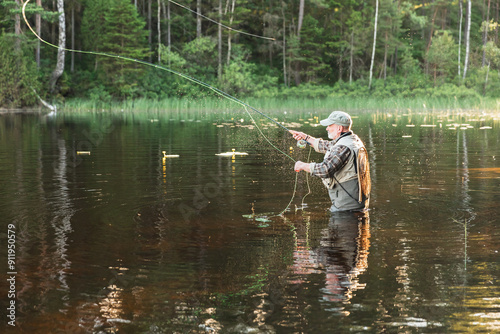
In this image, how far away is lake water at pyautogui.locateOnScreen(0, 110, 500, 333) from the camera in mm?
4828

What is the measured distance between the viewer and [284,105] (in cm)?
3984

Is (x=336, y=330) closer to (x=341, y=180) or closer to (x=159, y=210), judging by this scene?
(x=341, y=180)

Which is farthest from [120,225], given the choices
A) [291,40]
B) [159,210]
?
[291,40]

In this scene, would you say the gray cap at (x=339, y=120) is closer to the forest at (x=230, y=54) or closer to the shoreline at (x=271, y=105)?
the shoreline at (x=271, y=105)

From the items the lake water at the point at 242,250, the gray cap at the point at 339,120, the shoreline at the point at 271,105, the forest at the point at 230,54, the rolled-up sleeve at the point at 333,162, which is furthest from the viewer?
the forest at the point at 230,54

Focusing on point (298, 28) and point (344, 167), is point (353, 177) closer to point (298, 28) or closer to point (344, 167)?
point (344, 167)

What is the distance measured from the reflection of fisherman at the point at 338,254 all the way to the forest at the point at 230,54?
3000cm

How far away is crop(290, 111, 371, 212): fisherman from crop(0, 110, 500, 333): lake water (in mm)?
209

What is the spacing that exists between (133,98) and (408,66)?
2067 cm

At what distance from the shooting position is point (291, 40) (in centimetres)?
4891

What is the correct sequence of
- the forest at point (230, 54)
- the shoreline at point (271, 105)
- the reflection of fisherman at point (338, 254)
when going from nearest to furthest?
the reflection of fisherman at point (338, 254) < the shoreline at point (271, 105) < the forest at point (230, 54)

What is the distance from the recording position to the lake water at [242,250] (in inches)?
190

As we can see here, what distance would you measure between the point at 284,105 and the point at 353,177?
32.1 metres

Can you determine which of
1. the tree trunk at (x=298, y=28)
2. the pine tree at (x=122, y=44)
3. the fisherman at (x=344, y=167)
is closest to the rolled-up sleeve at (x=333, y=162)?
the fisherman at (x=344, y=167)
